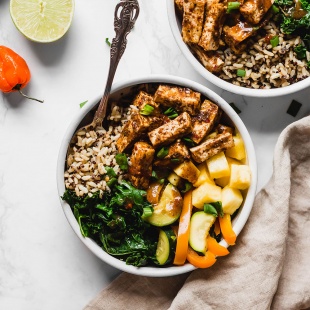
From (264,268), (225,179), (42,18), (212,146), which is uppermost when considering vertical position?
(42,18)

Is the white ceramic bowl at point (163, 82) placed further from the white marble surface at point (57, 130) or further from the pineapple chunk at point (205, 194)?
the white marble surface at point (57, 130)

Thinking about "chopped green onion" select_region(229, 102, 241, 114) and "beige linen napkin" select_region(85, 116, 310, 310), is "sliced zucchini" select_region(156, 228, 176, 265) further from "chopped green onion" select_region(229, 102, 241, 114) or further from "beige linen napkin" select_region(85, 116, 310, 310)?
"chopped green onion" select_region(229, 102, 241, 114)

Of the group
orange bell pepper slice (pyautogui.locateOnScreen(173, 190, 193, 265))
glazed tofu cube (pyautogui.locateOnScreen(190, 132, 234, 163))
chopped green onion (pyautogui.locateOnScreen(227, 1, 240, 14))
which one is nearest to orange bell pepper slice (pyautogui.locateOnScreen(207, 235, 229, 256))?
orange bell pepper slice (pyautogui.locateOnScreen(173, 190, 193, 265))

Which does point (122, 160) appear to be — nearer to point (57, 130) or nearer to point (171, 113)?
point (171, 113)

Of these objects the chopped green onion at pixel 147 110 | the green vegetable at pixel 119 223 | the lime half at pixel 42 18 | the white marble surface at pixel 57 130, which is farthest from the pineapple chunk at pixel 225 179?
the lime half at pixel 42 18

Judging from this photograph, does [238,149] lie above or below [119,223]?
above

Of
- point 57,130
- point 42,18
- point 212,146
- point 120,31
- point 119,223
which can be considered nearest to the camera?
point 120,31

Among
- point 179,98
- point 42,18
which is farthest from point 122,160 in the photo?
point 42,18
